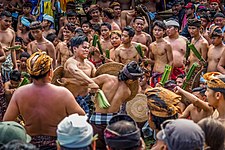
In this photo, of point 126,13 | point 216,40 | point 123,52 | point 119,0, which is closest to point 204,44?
point 216,40

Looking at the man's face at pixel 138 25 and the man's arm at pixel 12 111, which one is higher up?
the man's arm at pixel 12 111

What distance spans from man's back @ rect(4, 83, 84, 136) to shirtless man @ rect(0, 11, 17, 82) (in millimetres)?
4134

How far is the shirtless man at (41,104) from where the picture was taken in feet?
14.6

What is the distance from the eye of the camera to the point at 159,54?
29.0ft

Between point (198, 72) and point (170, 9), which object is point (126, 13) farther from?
point (198, 72)

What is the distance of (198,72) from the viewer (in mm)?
7996

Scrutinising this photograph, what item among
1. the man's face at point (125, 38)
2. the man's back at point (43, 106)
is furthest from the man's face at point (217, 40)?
the man's back at point (43, 106)

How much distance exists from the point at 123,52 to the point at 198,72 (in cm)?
153

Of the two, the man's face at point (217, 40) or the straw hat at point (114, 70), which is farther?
the man's face at point (217, 40)

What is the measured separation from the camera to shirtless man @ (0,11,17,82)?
28.3 feet

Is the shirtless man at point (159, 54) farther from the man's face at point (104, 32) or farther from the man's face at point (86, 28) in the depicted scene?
the man's face at point (86, 28)

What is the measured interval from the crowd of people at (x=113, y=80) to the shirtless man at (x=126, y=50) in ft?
0.06

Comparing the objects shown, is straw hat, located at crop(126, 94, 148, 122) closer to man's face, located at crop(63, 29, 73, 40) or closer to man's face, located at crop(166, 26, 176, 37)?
man's face, located at crop(166, 26, 176, 37)

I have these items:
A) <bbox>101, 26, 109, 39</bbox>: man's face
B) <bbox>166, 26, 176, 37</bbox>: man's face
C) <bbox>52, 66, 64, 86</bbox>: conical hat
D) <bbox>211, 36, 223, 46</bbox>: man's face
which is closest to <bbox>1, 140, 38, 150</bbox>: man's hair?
<bbox>52, 66, 64, 86</bbox>: conical hat
